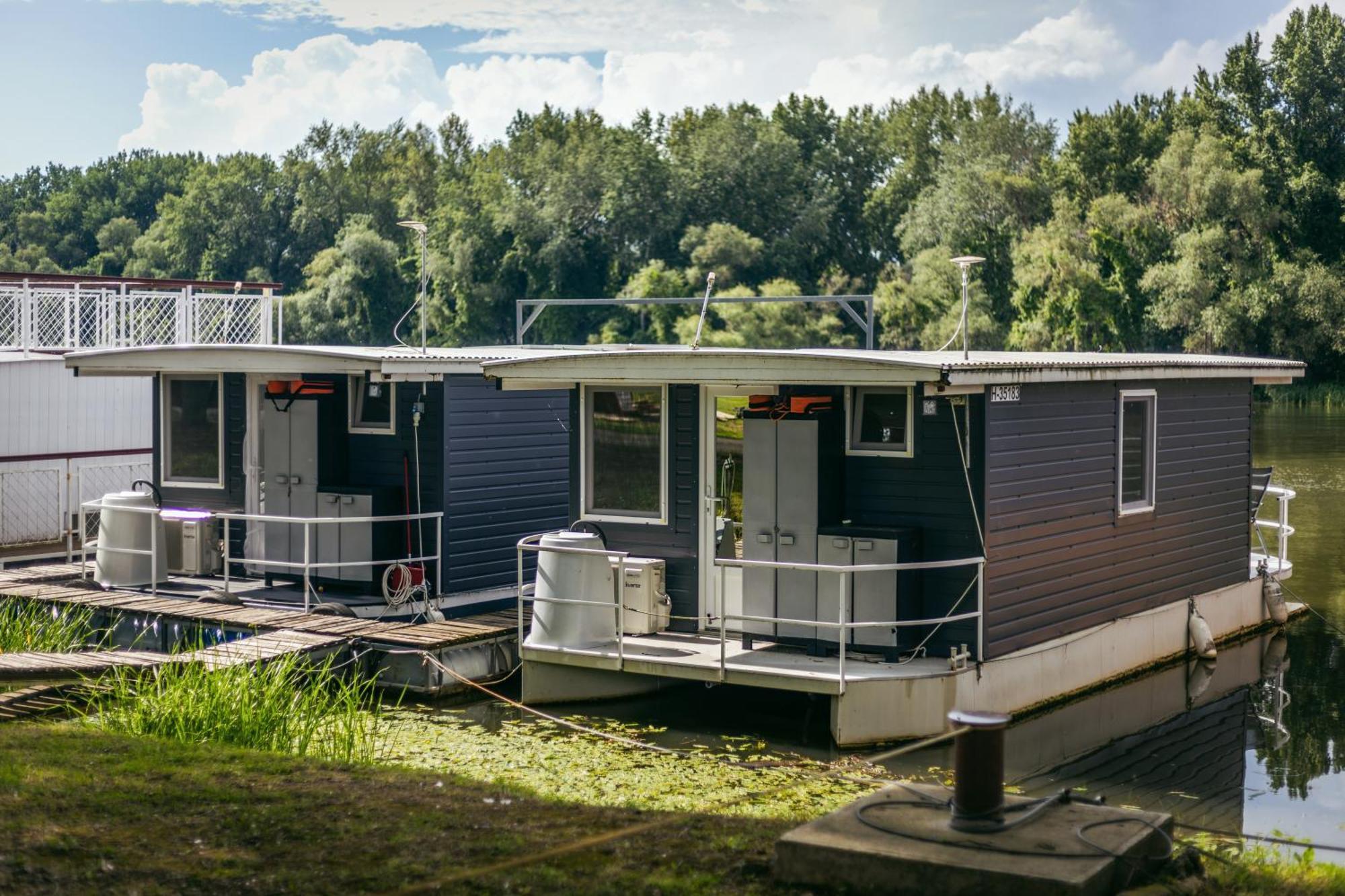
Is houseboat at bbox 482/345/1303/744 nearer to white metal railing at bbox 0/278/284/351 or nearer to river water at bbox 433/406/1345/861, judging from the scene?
river water at bbox 433/406/1345/861

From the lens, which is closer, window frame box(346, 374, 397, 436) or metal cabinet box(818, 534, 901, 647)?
metal cabinet box(818, 534, 901, 647)

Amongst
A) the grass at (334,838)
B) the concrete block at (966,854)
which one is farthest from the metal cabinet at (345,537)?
the concrete block at (966,854)

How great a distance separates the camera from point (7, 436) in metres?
18.8

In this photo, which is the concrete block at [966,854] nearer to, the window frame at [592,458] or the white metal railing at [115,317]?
the window frame at [592,458]

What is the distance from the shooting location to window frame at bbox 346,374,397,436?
577 inches

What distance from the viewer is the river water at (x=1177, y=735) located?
10.7 meters

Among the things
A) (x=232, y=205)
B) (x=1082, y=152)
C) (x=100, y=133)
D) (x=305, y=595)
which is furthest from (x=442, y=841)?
(x=100, y=133)

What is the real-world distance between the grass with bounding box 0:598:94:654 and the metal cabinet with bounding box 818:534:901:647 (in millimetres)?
6185

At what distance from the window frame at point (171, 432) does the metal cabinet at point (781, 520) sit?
19.8 feet

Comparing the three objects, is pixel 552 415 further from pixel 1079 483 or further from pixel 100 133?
pixel 100 133

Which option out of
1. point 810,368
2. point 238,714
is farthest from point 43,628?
point 810,368

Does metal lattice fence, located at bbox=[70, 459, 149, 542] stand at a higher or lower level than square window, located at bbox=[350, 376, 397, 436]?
lower

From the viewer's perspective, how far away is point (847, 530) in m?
11.7

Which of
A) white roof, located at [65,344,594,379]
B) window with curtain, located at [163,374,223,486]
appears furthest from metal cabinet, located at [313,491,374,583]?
window with curtain, located at [163,374,223,486]
